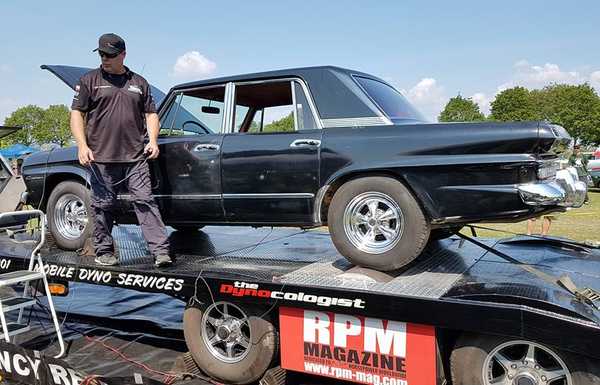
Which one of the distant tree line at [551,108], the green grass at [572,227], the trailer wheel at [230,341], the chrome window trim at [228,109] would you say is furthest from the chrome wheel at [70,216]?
the distant tree line at [551,108]

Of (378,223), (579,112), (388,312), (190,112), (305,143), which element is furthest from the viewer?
(579,112)

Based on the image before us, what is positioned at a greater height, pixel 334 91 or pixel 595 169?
pixel 334 91

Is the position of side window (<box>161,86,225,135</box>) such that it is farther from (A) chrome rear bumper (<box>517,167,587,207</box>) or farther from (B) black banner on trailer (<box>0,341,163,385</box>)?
(A) chrome rear bumper (<box>517,167,587,207</box>)

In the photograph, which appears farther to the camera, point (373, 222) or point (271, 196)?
point (271, 196)

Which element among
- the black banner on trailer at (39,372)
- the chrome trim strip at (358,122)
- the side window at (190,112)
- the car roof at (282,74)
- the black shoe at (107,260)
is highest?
the car roof at (282,74)

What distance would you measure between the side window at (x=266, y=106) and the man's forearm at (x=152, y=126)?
0.65 meters

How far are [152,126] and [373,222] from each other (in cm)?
206

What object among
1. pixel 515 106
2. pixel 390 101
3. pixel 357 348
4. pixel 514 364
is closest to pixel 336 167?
pixel 390 101

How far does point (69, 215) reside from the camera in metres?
5.16

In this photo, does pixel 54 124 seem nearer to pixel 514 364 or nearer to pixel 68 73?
pixel 68 73

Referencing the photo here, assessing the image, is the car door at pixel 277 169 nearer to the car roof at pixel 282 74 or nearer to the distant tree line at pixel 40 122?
the car roof at pixel 282 74

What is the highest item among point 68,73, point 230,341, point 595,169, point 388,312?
point 68,73

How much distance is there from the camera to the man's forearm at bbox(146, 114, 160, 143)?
4.37 m

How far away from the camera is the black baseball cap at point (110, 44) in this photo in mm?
4125
